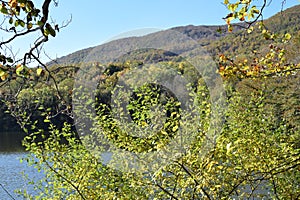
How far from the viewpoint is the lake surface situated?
1303 cm

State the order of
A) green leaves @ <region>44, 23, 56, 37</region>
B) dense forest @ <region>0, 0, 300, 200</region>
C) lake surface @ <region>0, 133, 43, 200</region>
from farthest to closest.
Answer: lake surface @ <region>0, 133, 43, 200</region> → dense forest @ <region>0, 0, 300, 200</region> → green leaves @ <region>44, 23, 56, 37</region>

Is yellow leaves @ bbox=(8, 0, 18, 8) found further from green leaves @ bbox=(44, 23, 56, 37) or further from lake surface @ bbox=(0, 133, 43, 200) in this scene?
lake surface @ bbox=(0, 133, 43, 200)

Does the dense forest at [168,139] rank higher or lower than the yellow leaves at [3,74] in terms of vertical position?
lower

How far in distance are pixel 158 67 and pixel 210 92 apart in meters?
1.45

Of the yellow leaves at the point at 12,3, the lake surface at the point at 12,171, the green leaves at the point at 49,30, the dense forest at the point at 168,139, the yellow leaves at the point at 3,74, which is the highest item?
the yellow leaves at the point at 12,3

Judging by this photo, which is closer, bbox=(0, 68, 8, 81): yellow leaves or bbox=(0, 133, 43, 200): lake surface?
bbox=(0, 68, 8, 81): yellow leaves

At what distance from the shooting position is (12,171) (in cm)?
1889

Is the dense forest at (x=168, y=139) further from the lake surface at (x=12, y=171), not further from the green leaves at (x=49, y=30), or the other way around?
the green leaves at (x=49, y=30)

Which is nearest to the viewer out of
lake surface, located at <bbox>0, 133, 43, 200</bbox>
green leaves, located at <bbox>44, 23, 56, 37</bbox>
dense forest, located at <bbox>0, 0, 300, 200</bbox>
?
green leaves, located at <bbox>44, 23, 56, 37</bbox>

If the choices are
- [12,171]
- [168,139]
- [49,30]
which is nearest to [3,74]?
[49,30]

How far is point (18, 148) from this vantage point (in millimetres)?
30125

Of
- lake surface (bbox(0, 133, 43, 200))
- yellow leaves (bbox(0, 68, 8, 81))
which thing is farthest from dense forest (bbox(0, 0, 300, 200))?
yellow leaves (bbox(0, 68, 8, 81))

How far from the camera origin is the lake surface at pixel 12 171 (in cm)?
1303

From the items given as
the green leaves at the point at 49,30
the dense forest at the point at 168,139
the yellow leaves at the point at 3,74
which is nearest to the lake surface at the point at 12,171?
the dense forest at the point at 168,139
